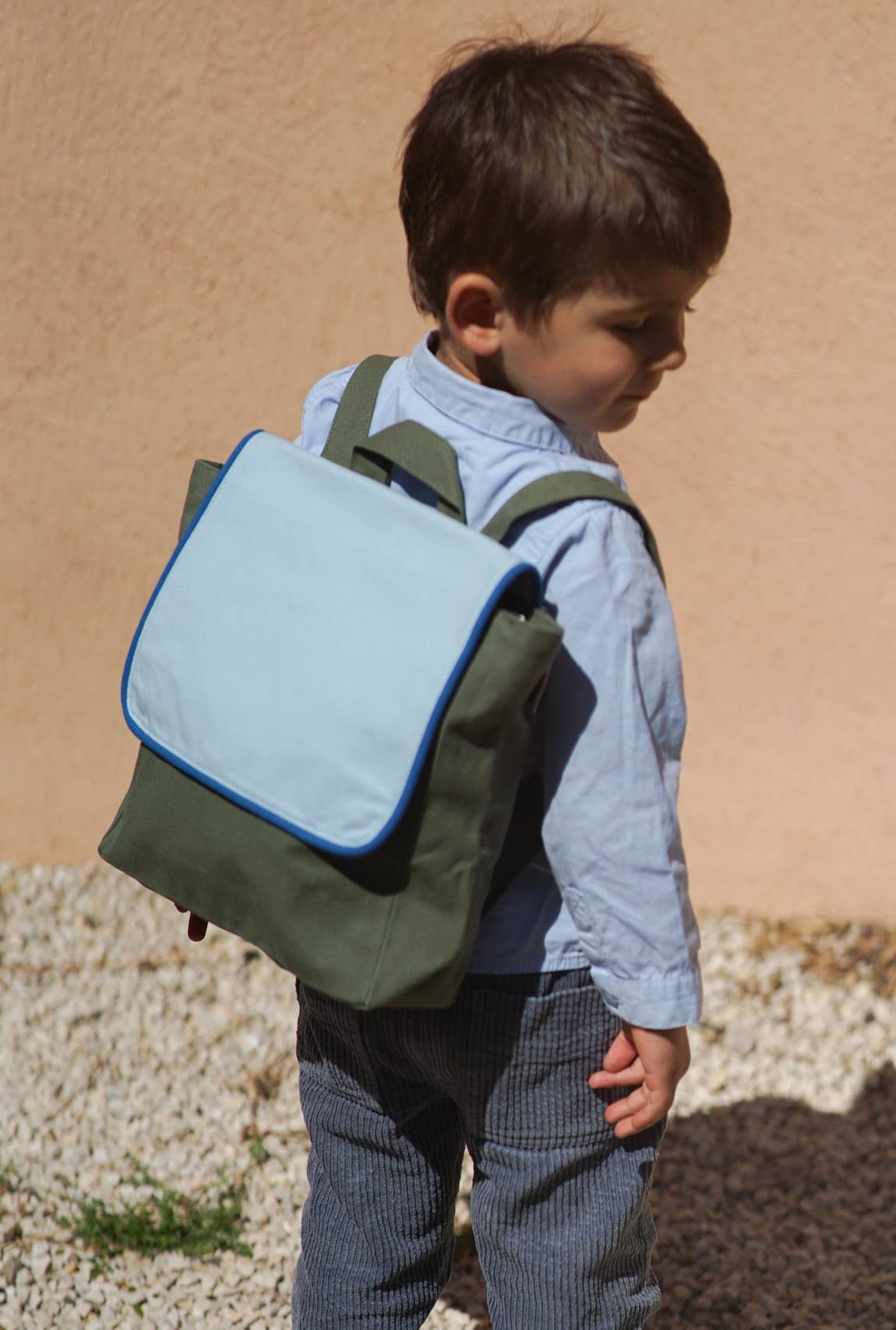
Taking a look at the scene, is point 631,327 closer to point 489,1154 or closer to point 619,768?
point 619,768

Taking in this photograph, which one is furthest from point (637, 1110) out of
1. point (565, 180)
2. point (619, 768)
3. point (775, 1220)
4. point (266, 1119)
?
point (266, 1119)

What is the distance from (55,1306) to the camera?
2.18 meters

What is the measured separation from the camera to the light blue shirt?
4.22 ft

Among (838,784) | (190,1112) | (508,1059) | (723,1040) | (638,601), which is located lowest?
(190,1112)

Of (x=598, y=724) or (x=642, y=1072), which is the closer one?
(x=598, y=724)

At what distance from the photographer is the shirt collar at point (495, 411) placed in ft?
4.46

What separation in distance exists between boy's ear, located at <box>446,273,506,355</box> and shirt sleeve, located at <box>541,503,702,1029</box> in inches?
7.7

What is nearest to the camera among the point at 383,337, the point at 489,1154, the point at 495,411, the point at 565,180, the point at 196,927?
the point at 565,180

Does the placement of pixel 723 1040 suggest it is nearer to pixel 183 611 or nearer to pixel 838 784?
pixel 838 784

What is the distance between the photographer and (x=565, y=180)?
48.8 inches

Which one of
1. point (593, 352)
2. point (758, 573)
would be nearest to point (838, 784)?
point (758, 573)

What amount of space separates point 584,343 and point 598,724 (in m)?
0.35

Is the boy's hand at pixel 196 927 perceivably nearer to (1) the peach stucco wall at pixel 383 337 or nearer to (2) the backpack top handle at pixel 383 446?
(2) the backpack top handle at pixel 383 446

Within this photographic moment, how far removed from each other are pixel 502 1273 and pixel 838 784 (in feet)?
5.92
